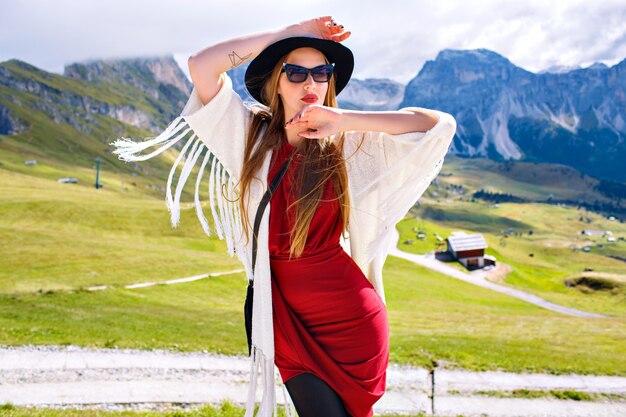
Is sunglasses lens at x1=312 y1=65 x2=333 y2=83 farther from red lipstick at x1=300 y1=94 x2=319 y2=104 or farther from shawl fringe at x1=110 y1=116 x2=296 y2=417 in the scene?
shawl fringe at x1=110 y1=116 x2=296 y2=417

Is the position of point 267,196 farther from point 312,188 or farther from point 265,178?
point 312,188

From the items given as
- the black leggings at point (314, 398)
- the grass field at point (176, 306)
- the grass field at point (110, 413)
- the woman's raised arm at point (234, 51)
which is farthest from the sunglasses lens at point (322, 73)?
the grass field at point (176, 306)

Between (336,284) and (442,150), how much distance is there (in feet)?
5.13

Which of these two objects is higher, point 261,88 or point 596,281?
point 261,88

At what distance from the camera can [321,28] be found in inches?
198

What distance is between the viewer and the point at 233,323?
88.6 feet

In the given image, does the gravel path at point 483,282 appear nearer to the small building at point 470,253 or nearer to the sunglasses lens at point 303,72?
the small building at point 470,253

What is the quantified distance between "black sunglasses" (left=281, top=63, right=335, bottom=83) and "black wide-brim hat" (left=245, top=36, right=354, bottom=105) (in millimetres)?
171

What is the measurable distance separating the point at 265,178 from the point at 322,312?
1.31 meters

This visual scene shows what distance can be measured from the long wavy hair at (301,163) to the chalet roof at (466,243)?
361 feet

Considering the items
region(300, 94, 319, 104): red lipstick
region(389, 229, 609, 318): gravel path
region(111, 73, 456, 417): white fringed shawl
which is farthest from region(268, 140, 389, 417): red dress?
region(389, 229, 609, 318): gravel path

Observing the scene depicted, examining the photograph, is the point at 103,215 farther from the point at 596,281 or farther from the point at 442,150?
the point at 596,281

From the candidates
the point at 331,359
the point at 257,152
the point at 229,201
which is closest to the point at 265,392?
the point at 331,359

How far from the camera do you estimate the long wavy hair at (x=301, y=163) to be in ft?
15.8
